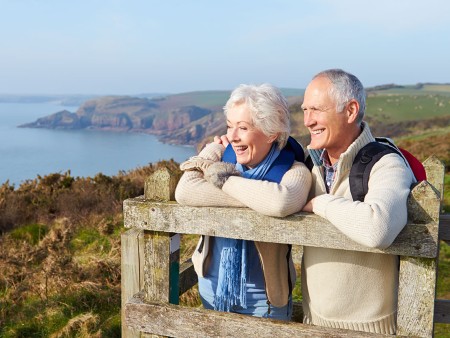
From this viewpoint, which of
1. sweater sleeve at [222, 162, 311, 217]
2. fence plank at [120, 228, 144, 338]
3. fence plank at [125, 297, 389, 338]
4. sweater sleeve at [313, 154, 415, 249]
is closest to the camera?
sweater sleeve at [313, 154, 415, 249]

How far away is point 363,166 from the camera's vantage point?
2.53 meters

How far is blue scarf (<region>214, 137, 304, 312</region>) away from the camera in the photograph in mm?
2803

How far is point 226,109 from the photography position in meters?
2.92

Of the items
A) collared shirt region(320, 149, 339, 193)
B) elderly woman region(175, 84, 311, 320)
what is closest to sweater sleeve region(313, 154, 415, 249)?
elderly woman region(175, 84, 311, 320)

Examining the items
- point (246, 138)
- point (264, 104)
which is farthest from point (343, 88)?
point (246, 138)

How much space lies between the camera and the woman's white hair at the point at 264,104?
109 inches

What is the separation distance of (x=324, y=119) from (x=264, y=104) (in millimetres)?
339

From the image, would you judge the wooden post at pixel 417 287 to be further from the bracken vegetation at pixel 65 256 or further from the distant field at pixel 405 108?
the distant field at pixel 405 108

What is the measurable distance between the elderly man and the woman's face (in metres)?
0.27

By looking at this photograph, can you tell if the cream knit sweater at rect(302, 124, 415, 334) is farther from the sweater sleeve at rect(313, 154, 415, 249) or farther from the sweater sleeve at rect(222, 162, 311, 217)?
the sweater sleeve at rect(222, 162, 311, 217)

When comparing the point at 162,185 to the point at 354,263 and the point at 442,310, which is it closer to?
the point at 354,263

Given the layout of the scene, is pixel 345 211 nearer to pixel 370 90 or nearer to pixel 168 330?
pixel 168 330

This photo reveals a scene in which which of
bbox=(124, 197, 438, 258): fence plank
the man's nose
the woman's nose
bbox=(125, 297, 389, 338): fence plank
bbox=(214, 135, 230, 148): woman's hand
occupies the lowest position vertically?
bbox=(125, 297, 389, 338): fence plank

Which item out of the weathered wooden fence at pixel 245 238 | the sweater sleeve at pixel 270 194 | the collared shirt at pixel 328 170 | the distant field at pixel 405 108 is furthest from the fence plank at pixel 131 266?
the distant field at pixel 405 108
